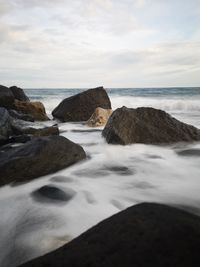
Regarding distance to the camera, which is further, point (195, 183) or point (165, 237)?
point (195, 183)

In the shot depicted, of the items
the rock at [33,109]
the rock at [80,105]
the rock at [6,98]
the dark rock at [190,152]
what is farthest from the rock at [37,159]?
the rock at [6,98]

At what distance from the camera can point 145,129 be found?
4.78 m

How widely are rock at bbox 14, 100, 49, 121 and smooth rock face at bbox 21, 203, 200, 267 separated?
6.85 meters

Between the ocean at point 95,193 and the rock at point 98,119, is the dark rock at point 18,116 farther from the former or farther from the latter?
the ocean at point 95,193

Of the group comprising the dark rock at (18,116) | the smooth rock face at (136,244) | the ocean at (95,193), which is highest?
the smooth rock face at (136,244)

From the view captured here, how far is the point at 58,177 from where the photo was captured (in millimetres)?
3078

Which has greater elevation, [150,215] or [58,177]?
[150,215]

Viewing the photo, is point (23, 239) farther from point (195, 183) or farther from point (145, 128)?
point (145, 128)

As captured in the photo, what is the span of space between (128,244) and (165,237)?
16cm

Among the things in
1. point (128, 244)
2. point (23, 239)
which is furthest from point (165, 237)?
point (23, 239)

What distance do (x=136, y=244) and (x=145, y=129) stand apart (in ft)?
11.5

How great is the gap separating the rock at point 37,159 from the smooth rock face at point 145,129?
1121 mm

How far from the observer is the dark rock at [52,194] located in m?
2.53

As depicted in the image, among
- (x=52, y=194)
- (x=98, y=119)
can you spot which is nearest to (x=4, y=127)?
(x=52, y=194)
